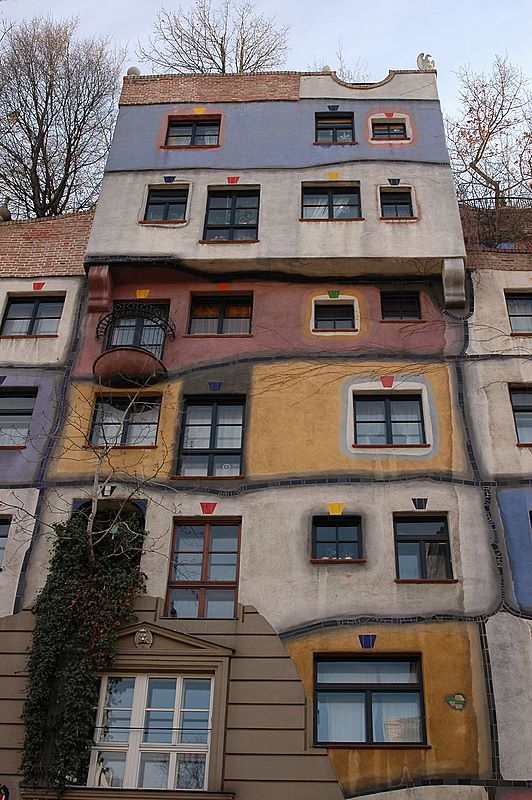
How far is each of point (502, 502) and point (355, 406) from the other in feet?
11.3

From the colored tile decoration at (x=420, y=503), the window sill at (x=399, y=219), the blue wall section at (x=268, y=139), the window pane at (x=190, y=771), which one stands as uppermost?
the blue wall section at (x=268, y=139)

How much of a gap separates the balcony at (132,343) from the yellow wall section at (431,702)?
6.28 meters

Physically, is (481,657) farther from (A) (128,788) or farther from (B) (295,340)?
(B) (295,340)

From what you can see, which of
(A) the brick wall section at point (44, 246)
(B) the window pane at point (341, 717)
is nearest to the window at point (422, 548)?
(B) the window pane at point (341, 717)

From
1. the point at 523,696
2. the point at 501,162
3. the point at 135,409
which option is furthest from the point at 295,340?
the point at 501,162

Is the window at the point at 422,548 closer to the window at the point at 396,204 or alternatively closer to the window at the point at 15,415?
the window at the point at 15,415

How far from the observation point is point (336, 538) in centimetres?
1605

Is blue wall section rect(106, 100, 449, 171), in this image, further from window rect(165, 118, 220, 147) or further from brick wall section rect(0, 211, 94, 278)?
brick wall section rect(0, 211, 94, 278)

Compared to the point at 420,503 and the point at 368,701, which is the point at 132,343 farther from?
the point at 368,701

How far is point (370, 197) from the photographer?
20.5 metres

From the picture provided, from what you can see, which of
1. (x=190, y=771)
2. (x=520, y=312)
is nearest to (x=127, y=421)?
(x=190, y=771)

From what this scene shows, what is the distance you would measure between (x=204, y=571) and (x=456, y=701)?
15.6 feet

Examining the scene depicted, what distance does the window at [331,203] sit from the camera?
2056 cm

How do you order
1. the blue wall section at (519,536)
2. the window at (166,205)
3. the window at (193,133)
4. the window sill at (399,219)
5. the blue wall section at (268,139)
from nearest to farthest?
1. the blue wall section at (519,536)
2. the window sill at (399,219)
3. the window at (166,205)
4. the blue wall section at (268,139)
5. the window at (193,133)
